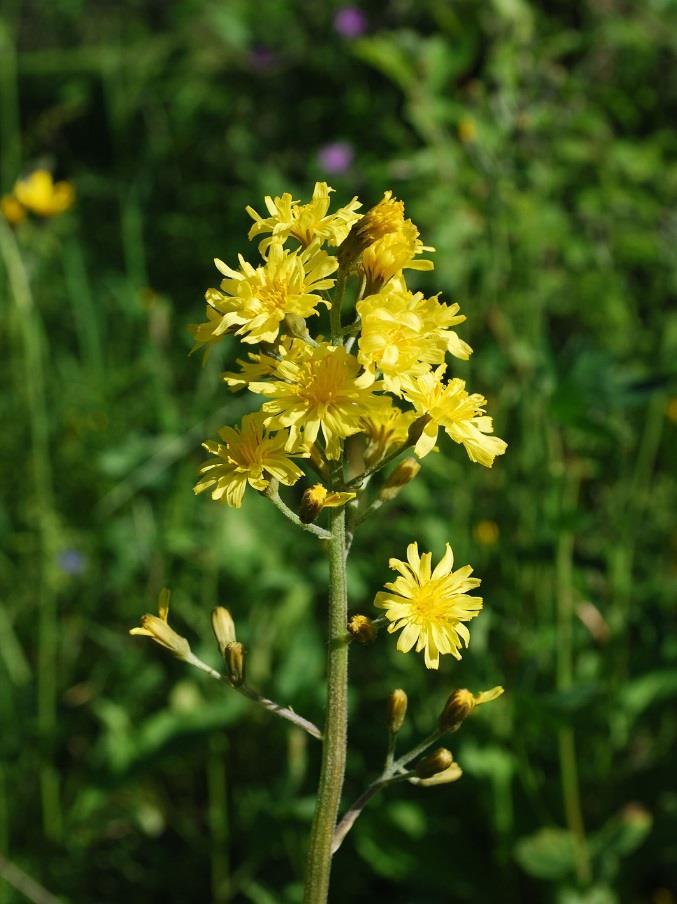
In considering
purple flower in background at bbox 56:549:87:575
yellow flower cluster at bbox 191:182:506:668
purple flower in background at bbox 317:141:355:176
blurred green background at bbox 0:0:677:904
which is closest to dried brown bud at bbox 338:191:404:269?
yellow flower cluster at bbox 191:182:506:668

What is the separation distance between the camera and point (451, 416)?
132 centimetres

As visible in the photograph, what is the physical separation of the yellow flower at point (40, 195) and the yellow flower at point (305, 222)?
1.96m

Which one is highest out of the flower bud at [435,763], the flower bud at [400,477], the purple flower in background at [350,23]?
the purple flower in background at [350,23]

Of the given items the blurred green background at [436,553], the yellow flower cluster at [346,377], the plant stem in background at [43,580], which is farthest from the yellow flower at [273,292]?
the plant stem in background at [43,580]

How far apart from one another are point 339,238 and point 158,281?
3508mm

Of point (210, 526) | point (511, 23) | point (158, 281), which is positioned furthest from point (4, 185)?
point (511, 23)

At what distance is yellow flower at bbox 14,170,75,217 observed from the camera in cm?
311

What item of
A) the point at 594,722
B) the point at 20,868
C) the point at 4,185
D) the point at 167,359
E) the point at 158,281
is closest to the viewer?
the point at 594,722

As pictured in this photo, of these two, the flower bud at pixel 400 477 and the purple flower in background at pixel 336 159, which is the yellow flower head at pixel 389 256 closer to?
the flower bud at pixel 400 477

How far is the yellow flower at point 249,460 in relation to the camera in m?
1.27

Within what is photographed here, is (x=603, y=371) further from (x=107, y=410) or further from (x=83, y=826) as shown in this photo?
(x=107, y=410)

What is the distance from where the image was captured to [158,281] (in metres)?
4.67

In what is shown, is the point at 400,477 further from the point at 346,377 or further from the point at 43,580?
the point at 43,580

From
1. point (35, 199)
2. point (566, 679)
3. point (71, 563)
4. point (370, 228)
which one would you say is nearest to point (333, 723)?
point (370, 228)
